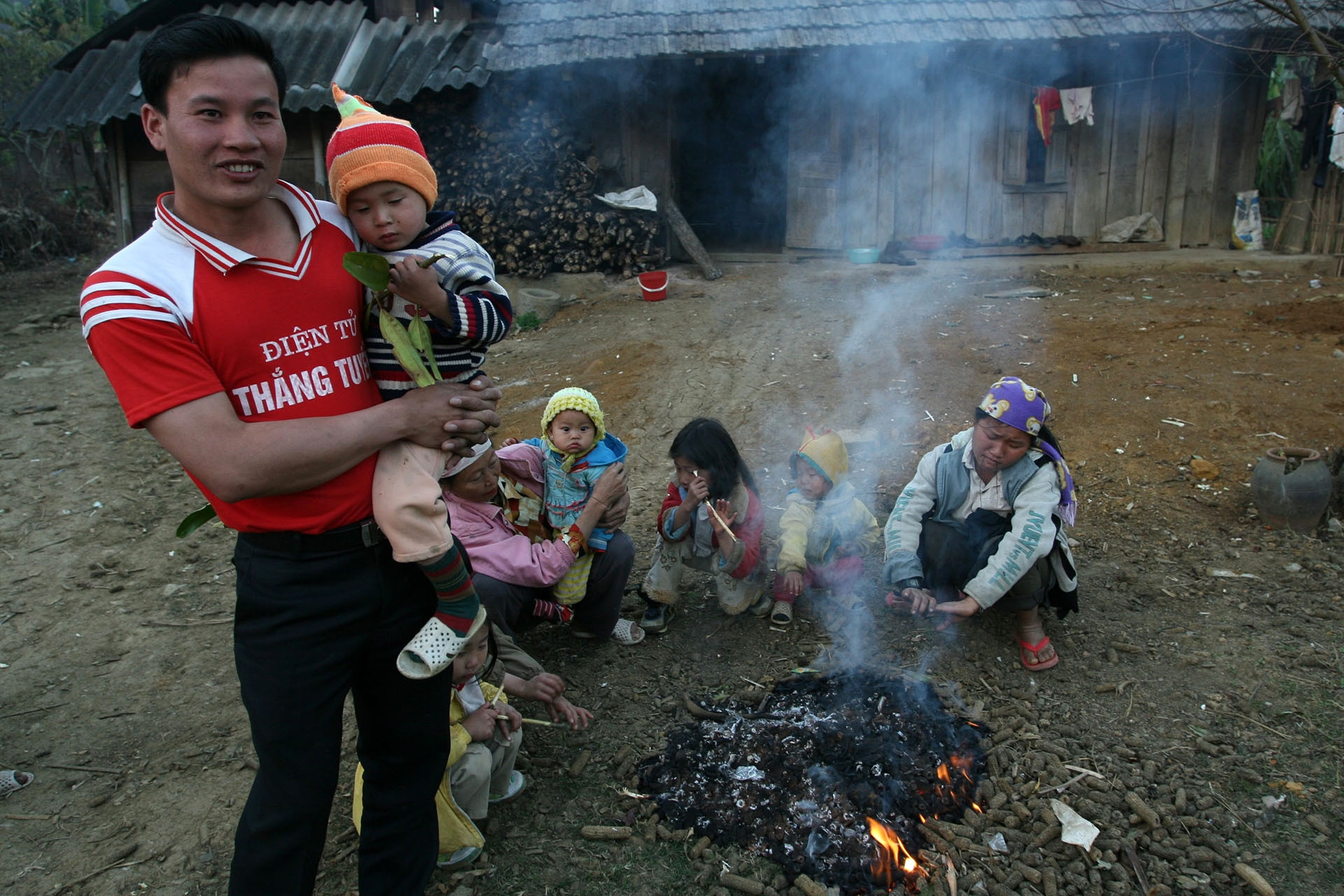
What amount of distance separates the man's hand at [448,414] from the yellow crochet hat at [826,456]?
230 centimetres

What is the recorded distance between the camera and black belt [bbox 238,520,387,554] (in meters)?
1.83

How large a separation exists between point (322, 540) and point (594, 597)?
1.99 meters

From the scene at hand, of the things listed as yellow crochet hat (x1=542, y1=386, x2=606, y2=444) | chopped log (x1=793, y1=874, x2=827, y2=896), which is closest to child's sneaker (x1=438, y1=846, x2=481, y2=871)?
chopped log (x1=793, y1=874, x2=827, y2=896)

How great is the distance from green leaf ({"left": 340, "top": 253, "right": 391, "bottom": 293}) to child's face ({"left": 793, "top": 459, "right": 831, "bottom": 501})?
2583 mm

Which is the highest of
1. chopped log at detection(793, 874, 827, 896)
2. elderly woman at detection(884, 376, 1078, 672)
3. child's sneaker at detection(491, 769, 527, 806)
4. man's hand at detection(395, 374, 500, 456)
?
man's hand at detection(395, 374, 500, 456)

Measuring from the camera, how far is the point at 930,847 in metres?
2.70

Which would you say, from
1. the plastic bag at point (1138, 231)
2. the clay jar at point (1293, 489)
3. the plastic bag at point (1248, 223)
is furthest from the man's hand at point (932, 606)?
the plastic bag at point (1248, 223)

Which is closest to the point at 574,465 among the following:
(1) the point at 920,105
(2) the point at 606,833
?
(2) the point at 606,833

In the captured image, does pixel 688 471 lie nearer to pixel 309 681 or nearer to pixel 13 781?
pixel 309 681

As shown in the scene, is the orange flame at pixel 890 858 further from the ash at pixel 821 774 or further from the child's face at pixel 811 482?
the child's face at pixel 811 482

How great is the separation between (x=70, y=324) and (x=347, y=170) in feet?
33.8

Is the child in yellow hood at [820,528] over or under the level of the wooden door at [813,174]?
under

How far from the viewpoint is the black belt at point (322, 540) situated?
→ 72.2 inches

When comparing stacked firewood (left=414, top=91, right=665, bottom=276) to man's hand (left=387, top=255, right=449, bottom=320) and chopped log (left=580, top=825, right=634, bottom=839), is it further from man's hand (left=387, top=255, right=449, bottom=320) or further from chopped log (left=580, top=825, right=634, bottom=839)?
man's hand (left=387, top=255, right=449, bottom=320)
